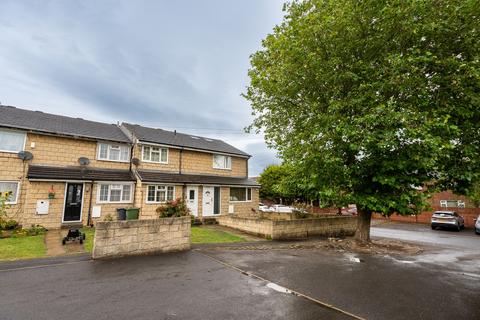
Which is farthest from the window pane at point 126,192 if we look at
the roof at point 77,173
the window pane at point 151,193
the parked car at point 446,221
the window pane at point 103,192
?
the parked car at point 446,221

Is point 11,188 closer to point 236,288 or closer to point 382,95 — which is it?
point 236,288

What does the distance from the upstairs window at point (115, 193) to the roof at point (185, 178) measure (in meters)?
1.36

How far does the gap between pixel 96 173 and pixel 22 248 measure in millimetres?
6700

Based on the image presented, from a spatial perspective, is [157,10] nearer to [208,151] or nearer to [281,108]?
[281,108]

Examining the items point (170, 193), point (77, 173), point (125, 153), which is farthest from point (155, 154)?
point (77, 173)

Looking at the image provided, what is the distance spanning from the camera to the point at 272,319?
3869mm

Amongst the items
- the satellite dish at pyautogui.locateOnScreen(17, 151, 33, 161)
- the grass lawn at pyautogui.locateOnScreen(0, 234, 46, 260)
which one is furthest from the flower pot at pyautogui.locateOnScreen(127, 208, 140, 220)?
the satellite dish at pyautogui.locateOnScreen(17, 151, 33, 161)

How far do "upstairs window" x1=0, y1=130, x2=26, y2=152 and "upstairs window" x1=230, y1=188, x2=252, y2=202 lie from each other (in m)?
13.7

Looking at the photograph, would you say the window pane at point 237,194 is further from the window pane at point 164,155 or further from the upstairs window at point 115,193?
the upstairs window at point 115,193

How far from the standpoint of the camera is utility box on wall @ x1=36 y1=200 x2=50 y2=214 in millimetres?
12227


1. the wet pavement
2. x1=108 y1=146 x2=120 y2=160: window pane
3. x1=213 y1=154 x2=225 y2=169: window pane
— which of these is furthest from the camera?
x1=213 y1=154 x2=225 y2=169: window pane

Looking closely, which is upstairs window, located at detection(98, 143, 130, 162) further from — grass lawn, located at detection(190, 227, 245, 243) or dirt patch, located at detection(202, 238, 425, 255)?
dirt patch, located at detection(202, 238, 425, 255)

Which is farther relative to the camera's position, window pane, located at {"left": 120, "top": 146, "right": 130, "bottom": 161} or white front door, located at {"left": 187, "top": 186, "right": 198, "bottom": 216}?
white front door, located at {"left": 187, "top": 186, "right": 198, "bottom": 216}

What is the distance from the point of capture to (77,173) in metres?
13.8
